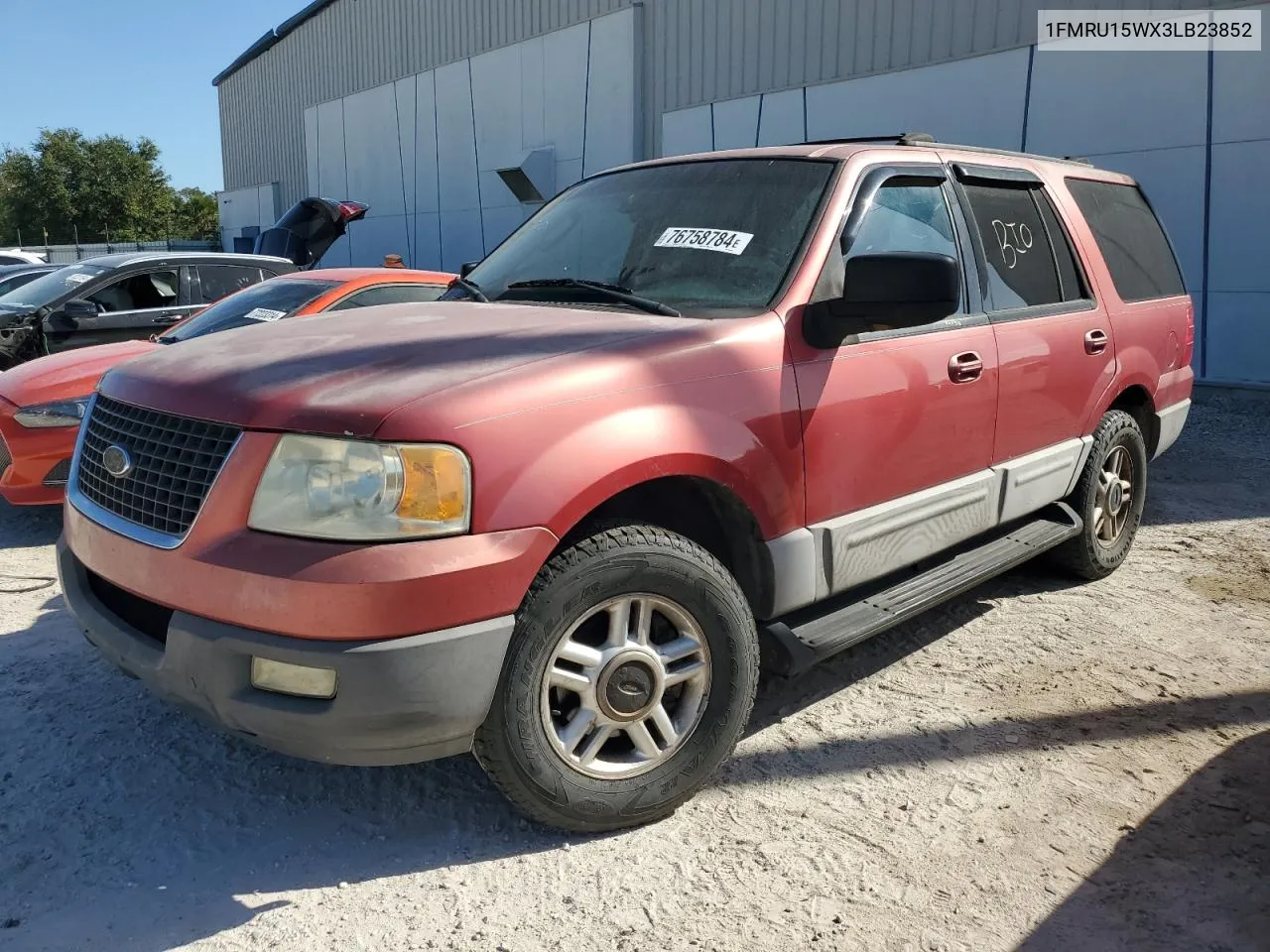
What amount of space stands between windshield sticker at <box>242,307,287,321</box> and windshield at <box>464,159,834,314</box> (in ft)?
8.05

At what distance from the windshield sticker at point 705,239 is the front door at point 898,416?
317 mm

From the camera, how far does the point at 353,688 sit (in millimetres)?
2205

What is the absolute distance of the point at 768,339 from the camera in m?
2.89

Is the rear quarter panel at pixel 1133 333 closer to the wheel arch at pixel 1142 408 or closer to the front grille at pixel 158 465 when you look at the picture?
the wheel arch at pixel 1142 408

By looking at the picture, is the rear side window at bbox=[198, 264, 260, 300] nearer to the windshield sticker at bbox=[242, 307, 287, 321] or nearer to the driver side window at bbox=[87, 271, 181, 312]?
the driver side window at bbox=[87, 271, 181, 312]

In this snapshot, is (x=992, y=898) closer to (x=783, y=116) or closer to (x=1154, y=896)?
(x=1154, y=896)

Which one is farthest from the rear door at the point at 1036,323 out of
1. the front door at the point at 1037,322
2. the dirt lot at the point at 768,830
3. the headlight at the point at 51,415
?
the headlight at the point at 51,415

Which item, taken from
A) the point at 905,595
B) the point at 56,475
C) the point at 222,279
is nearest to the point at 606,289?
the point at 905,595

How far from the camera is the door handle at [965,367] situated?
11.3ft

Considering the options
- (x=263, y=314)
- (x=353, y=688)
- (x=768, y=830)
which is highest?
(x=263, y=314)

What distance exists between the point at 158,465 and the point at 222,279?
6.11 m

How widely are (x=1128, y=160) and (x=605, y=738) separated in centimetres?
959

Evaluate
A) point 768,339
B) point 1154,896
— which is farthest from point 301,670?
point 1154,896

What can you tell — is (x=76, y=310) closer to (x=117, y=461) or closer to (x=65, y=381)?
A: (x=65, y=381)
